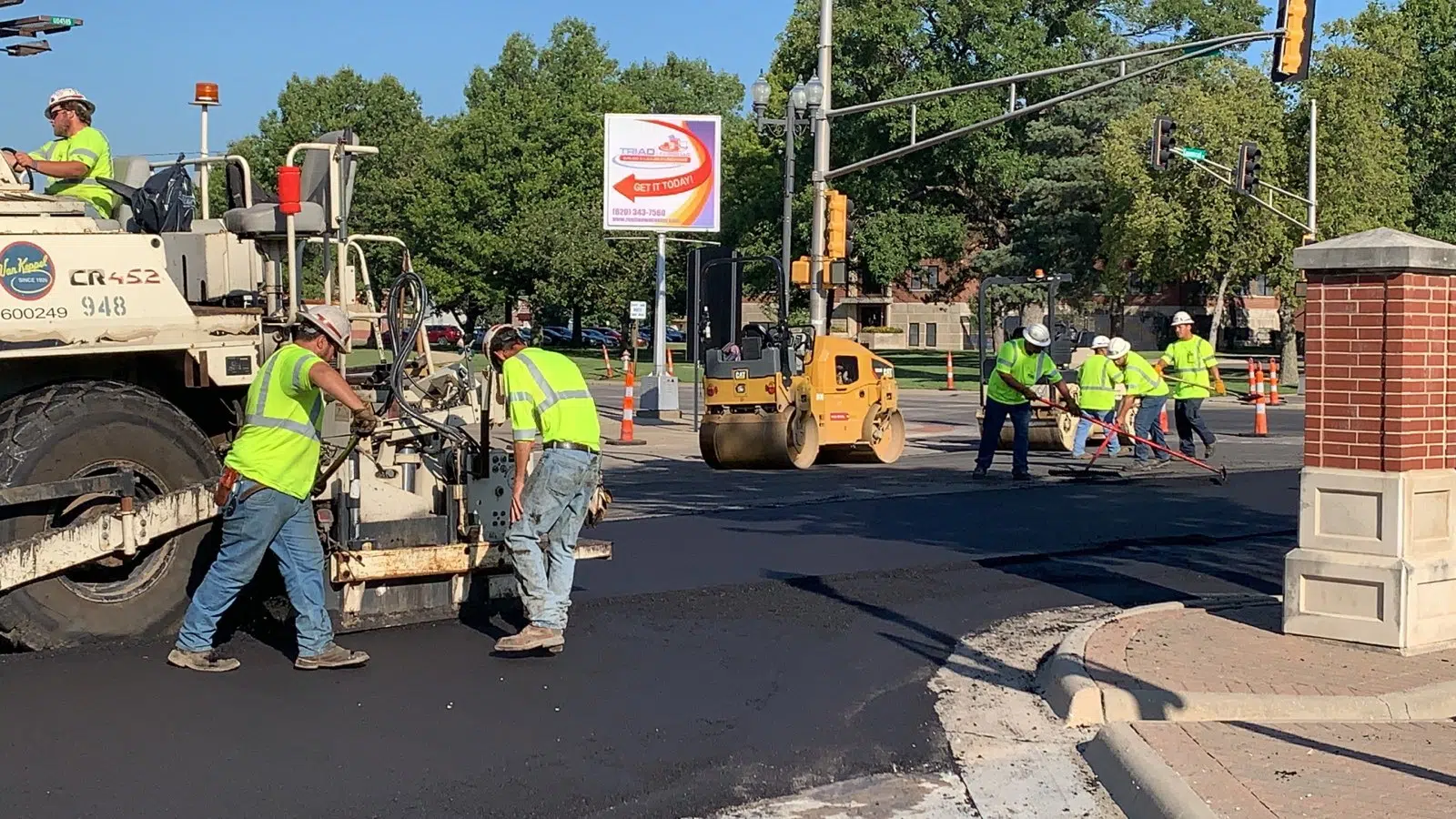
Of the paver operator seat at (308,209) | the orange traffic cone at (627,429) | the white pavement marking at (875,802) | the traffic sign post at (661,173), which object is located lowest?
the white pavement marking at (875,802)

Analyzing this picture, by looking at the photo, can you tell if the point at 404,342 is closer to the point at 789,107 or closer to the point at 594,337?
the point at 789,107

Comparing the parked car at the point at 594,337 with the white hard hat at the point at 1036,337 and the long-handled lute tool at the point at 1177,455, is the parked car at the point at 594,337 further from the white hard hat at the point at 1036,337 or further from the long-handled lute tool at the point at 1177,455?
the white hard hat at the point at 1036,337

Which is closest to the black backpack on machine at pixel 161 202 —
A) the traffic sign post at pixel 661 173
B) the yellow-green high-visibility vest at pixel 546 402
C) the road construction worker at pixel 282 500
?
the road construction worker at pixel 282 500

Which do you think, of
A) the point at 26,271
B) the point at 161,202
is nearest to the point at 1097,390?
the point at 161,202

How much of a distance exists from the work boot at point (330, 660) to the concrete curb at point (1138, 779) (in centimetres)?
325

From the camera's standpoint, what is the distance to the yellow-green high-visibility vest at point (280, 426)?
23.5 ft

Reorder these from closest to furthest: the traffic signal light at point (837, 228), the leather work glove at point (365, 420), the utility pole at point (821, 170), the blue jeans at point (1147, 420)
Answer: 1. the leather work glove at point (365, 420)
2. the blue jeans at point (1147, 420)
3. the utility pole at point (821, 170)
4. the traffic signal light at point (837, 228)

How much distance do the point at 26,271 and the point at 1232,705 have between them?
544 cm

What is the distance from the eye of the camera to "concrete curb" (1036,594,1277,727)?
671cm

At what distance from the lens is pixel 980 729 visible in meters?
6.67

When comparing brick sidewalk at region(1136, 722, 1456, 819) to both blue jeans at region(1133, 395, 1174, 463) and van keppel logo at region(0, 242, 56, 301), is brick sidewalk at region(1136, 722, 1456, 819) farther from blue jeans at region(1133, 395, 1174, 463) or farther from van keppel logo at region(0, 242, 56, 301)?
blue jeans at region(1133, 395, 1174, 463)

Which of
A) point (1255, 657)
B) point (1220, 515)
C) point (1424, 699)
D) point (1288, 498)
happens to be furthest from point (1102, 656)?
point (1288, 498)

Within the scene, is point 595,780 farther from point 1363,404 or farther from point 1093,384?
point 1093,384

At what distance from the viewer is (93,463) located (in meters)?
7.24
